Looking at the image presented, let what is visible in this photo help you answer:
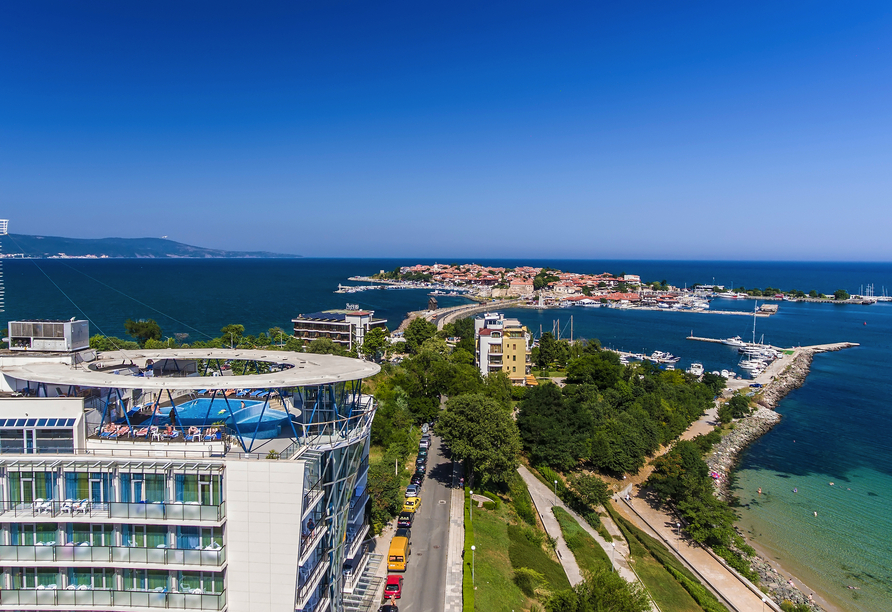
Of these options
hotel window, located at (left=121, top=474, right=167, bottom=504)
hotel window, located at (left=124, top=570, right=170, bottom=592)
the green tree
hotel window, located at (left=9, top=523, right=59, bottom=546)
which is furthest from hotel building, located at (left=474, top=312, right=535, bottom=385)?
hotel window, located at (left=9, top=523, right=59, bottom=546)

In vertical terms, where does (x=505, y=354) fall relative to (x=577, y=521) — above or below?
above

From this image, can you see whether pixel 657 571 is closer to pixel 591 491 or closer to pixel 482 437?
pixel 591 491

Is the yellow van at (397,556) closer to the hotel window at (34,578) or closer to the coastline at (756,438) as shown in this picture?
the hotel window at (34,578)

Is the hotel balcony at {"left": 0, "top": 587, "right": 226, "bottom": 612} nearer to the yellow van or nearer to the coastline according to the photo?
the yellow van

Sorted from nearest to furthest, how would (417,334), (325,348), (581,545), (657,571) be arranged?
1. (657,571)
2. (581,545)
3. (325,348)
4. (417,334)

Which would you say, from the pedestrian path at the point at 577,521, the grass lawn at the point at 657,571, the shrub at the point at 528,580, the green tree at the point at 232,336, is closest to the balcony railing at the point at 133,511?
the shrub at the point at 528,580

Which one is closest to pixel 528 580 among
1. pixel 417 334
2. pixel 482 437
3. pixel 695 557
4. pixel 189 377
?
pixel 482 437
